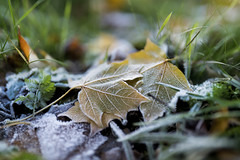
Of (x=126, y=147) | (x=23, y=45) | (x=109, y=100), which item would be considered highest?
(x=23, y=45)

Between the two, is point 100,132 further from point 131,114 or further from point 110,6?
point 110,6

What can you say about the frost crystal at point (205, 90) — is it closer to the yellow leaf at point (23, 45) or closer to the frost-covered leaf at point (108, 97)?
the frost-covered leaf at point (108, 97)

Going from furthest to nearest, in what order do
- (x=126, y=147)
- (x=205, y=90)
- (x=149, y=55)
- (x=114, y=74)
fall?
(x=149, y=55) < (x=114, y=74) < (x=205, y=90) < (x=126, y=147)

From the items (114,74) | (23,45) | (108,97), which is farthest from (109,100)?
(23,45)

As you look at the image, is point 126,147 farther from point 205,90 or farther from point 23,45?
point 23,45

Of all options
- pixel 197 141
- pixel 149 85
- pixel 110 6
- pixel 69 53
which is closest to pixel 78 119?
pixel 149 85

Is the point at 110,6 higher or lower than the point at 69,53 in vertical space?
higher
